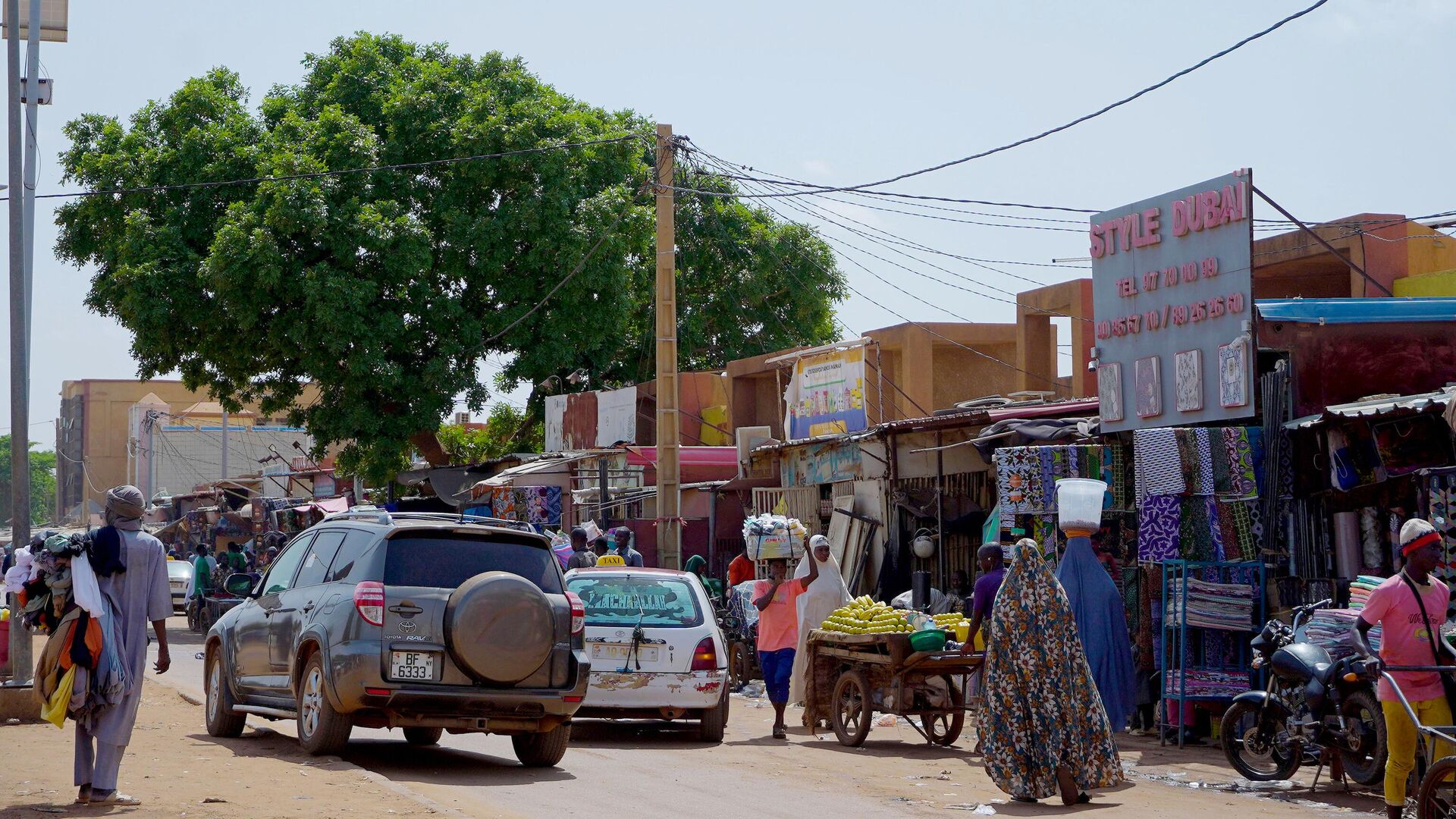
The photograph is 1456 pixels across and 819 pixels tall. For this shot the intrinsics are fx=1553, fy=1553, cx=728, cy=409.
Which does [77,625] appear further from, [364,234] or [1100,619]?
[364,234]

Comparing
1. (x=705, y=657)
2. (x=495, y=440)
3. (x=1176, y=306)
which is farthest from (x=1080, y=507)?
(x=495, y=440)

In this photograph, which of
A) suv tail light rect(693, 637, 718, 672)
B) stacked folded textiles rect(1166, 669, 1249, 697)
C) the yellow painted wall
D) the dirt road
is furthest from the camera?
the yellow painted wall

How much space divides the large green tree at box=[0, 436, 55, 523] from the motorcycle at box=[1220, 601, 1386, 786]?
123m

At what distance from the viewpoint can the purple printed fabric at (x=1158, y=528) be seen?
44.6ft

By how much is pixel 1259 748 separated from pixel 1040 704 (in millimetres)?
2187

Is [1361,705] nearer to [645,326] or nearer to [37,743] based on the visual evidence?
[37,743]

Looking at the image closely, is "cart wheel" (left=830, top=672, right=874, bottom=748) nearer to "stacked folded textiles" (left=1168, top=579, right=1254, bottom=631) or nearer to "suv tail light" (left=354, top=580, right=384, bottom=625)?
"stacked folded textiles" (left=1168, top=579, right=1254, bottom=631)

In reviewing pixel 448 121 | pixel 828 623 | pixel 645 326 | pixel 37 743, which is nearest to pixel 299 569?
pixel 37 743

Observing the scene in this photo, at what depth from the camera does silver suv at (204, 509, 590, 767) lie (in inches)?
408

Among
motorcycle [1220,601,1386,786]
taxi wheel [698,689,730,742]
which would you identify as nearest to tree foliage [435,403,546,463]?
taxi wheel [698,689,730,742]

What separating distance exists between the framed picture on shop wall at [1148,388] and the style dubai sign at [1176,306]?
11mm

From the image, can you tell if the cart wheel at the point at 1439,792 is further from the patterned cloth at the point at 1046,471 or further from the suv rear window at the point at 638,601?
the patterned cloth at the point at 1046,471

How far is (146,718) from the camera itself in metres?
14.2

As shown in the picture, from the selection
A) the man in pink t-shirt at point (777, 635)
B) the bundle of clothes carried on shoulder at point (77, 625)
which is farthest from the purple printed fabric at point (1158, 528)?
the bundle of clothes carried on shoulder at point (77, 625)
